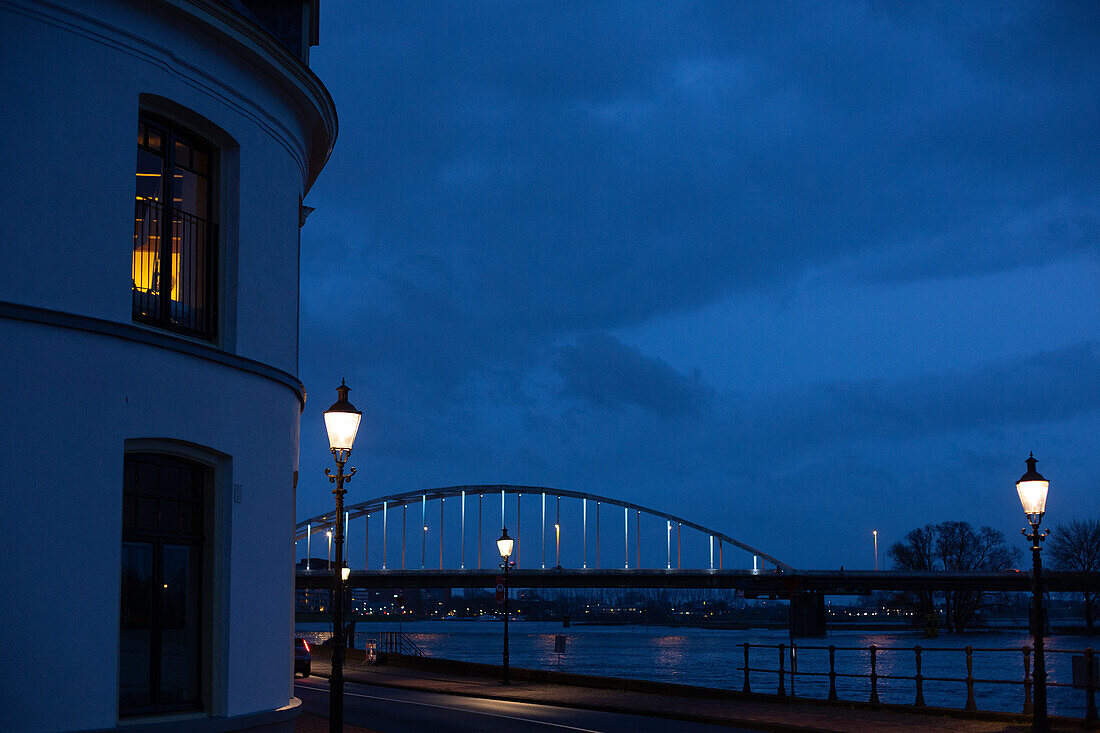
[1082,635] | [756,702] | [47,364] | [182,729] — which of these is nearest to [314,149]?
[47,364]

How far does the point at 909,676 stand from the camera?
26922mm

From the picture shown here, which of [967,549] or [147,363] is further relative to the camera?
[967,549]

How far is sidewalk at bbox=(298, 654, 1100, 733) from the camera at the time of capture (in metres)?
19.2

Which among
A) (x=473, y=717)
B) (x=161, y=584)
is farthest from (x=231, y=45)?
(x=473, y=717)

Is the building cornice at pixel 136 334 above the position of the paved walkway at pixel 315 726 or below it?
above

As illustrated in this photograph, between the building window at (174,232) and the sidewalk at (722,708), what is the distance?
12727 mm

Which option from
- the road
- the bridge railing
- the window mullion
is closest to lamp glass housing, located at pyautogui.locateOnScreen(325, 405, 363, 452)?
the window mullion

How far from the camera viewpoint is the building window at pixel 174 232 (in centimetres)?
1210

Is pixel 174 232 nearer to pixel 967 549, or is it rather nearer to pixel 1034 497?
pixel 1034 497

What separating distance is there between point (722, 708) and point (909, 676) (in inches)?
247

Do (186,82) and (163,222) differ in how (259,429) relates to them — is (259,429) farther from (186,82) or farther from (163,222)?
(186,82)

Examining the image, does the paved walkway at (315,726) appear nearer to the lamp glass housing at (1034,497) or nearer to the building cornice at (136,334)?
the building cornice at (136,334)

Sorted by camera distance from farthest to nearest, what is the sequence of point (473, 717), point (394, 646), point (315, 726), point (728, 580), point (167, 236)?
point (728, 580) → point (394, 646) → point (473, 717) → point (315, 726) → point (167, 236)

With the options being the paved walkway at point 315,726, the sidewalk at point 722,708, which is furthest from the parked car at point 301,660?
the paved walkway at point 315,726
